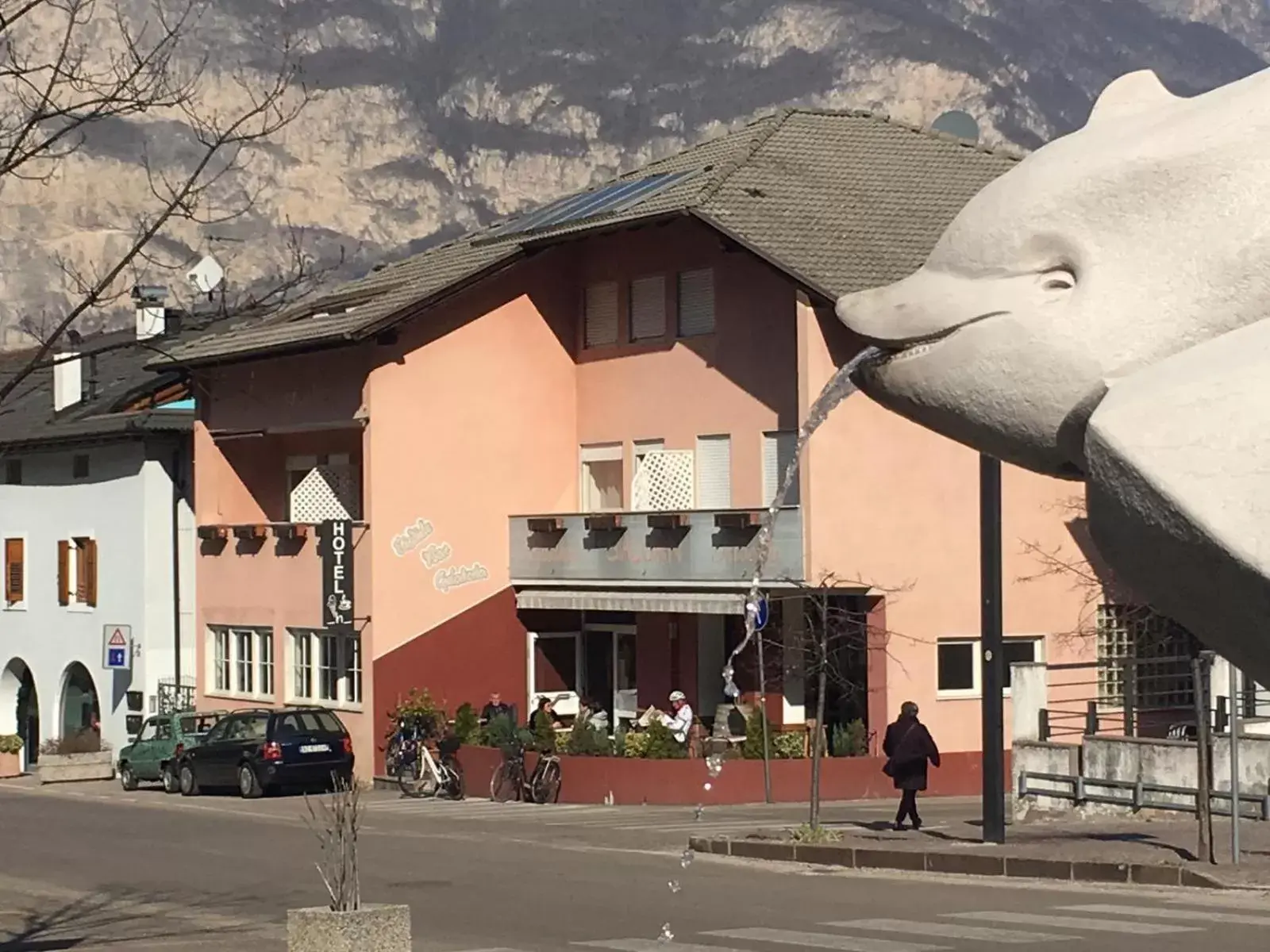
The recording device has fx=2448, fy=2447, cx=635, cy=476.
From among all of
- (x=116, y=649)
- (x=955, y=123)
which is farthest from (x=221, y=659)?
(x=955, y=123)

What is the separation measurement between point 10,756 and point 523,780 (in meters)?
17.7

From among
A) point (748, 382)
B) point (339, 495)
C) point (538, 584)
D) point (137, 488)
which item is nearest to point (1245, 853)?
point (748, 382)

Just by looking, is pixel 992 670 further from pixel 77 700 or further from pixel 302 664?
pixel 77 700

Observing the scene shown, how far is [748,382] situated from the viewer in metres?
35.1

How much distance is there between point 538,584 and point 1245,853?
18.8m

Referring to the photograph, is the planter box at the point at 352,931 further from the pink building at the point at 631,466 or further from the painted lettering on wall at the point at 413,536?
the painted lettering on wall at the point at 413,536

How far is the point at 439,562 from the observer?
3856 centimetres

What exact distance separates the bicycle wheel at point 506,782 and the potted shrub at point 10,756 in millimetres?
16568

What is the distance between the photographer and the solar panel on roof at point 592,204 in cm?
Answer: 3834

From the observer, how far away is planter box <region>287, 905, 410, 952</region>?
11.8 metres

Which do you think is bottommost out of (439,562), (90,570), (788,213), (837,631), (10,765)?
(10,765)

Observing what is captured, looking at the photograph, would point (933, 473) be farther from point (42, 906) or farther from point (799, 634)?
point (42, 906)

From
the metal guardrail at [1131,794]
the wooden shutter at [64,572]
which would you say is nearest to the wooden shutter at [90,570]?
the wooden shutter at [64,572]

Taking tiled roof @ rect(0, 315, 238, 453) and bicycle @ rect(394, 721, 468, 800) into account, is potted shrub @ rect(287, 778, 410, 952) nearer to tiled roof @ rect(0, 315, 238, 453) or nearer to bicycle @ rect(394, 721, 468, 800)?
bicycle @ rect(394, 721, 468, 800)
